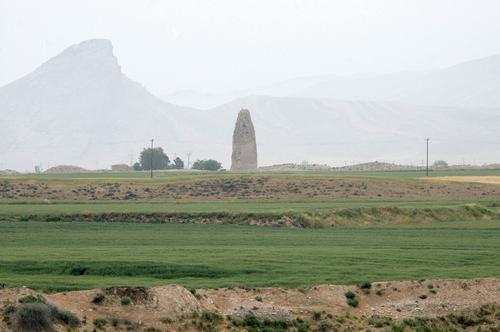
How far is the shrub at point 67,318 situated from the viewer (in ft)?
92.6

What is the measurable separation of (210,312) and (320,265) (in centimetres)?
785

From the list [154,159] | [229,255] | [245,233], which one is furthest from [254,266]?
[154,159]

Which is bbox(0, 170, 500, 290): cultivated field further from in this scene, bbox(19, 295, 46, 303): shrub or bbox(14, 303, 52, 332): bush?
bbox(14, 303, 52, 332): bush

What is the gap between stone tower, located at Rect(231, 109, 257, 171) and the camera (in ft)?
440

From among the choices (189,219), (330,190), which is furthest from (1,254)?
(330,190)

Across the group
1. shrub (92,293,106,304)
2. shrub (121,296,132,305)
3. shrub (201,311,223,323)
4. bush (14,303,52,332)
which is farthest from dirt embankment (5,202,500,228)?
bush (14,303,52,332)

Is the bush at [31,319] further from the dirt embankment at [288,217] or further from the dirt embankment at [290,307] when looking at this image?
the dirt embankment at [288,217]

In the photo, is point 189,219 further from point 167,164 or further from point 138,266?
point 167,164

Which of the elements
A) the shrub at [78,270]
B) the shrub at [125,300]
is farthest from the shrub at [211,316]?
the shrub at [78,270]

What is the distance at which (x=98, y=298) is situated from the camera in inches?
1188

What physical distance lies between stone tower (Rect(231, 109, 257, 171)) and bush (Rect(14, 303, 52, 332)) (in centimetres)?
10660

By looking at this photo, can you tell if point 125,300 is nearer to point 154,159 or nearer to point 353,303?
point 353,303

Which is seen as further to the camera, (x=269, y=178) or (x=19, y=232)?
(x=269, y=178)

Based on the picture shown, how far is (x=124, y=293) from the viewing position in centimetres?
3066
